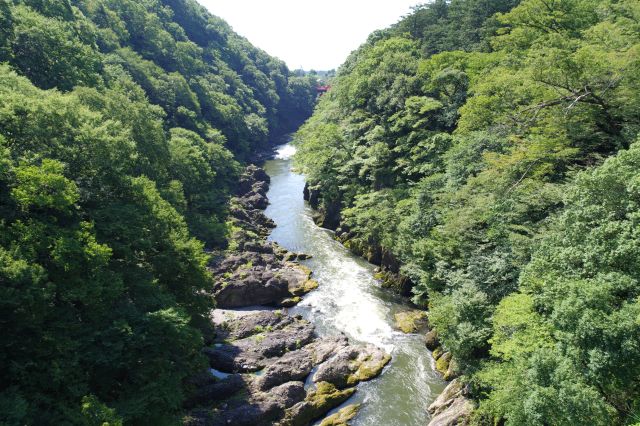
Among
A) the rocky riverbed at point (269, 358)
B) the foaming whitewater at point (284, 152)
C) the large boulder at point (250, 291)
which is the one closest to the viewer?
the rocky riverbed at point (269, 358)

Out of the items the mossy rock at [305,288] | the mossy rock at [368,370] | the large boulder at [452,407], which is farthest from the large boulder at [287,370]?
the mossy rock at [305,288]

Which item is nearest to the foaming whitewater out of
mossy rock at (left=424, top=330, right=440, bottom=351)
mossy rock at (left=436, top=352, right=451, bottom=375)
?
mossy rock at (left=424, top=330, right=440, bottom=351)

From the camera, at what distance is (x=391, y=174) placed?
44.7m

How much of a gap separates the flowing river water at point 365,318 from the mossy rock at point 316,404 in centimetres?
78

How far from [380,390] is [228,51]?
13079 cm

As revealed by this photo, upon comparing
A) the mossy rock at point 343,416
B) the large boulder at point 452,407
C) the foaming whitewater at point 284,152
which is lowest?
the mossy rock at point 343,416

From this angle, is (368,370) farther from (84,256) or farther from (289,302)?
(84,256)

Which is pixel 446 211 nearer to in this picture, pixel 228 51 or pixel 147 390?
pixel 147 390

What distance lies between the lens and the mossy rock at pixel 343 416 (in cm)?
2155

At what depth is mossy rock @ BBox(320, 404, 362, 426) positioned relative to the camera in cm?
2155

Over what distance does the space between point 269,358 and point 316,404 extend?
532cm

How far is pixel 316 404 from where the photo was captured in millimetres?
22578

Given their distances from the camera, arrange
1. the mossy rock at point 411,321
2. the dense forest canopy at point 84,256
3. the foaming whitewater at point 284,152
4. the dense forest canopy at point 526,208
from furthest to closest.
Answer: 1. the foaming whitewater at point 284,152
2. the mossy rock at point 411,321
3. the dense forest canopy at point 84,256
4. the dense forest canopy at point 526,208

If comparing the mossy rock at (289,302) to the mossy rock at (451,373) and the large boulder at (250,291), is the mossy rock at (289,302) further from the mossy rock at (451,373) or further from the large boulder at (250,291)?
the mossy rock at (451,373)
